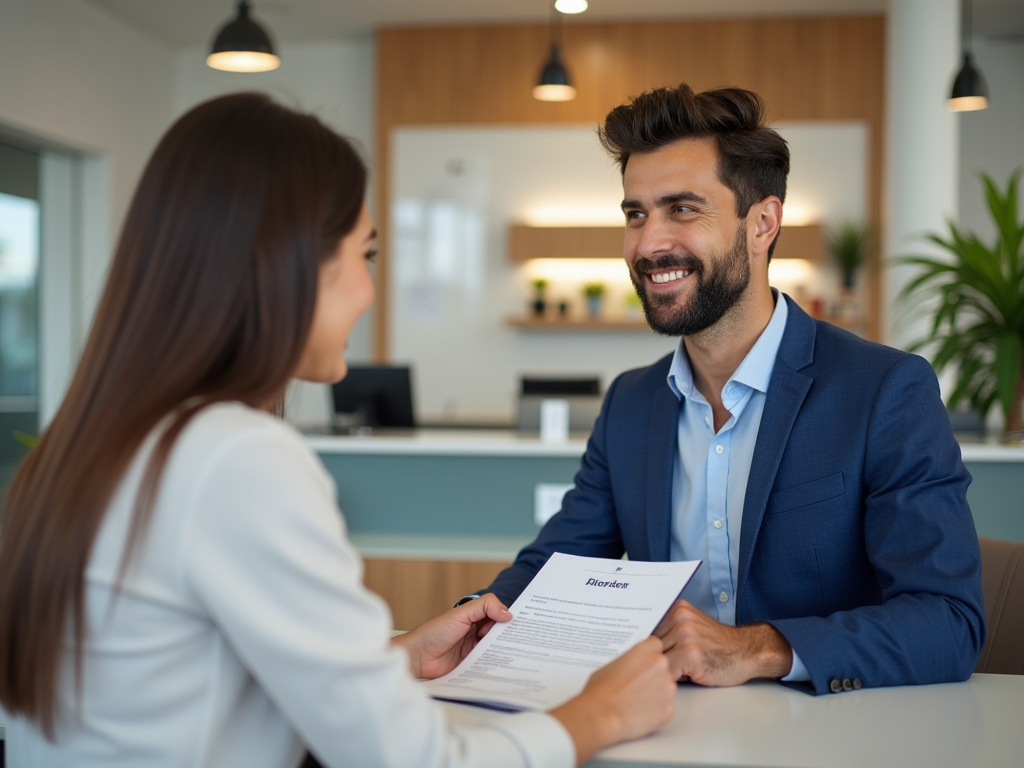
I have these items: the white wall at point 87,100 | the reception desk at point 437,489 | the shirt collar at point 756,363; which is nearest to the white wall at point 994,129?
the reception desk at point 437,489

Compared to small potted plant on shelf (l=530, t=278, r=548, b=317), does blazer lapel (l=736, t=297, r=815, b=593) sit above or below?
below

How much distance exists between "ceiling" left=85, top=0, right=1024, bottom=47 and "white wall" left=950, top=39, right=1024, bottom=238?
147 mm

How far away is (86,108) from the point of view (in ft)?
21.0

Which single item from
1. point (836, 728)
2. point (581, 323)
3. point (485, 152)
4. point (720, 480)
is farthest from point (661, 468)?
point (485, 152)

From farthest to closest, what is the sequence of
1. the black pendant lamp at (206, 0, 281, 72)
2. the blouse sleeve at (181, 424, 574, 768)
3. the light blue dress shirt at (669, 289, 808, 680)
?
the black pendant lamp at (206, 0, 281, 72), the light blue dress shirt at (669, 289, 808, 680), the blouse sleeve at (181, 424, 574, 768)

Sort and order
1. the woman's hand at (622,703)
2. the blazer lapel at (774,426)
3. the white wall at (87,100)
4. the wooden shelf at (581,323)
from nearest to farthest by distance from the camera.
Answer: the woman's hand at (622,703) < the blazer lapel at (774,426) < the white wall at (87,100) < the wooden shelf at (581,323)

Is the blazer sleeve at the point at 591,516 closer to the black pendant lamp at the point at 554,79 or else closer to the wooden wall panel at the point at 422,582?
the wooden wall panel at the point at 422,582

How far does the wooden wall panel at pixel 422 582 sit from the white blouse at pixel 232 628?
260cm

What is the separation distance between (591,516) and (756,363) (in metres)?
0.41

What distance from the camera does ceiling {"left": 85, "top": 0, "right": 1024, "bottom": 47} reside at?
252 inches

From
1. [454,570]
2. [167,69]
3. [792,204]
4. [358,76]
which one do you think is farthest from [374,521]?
[167,69]

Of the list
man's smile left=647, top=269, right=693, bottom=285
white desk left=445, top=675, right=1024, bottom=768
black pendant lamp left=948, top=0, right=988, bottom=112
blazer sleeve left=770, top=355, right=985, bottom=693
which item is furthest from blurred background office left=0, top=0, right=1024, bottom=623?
white desk left=445, top=675, right=1024, bottom=768

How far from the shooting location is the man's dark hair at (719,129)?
186 centimetres

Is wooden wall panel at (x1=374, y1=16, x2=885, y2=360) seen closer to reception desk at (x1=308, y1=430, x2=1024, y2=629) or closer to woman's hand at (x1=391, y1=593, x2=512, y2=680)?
reception desk at (x1=308, y1=430, x2=1024, y2=629)
